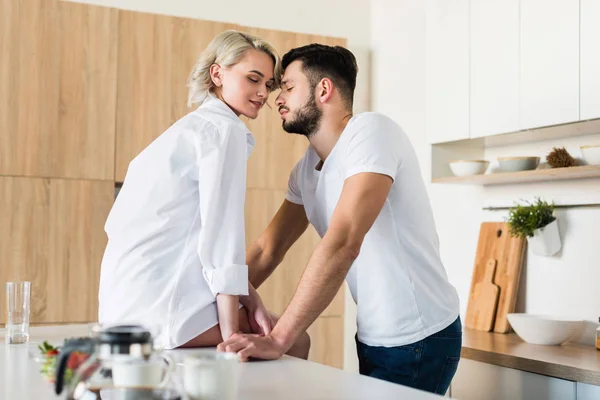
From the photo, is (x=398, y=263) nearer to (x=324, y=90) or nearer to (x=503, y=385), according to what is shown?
(x=324, y=90)

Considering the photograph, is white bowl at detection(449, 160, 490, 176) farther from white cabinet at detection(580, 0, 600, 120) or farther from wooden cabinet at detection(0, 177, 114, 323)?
wooden cabinet at detection(0, 177, 114, 323)

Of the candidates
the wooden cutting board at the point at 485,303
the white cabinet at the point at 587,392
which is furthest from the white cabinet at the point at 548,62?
the white cabinet at the point at 587,392

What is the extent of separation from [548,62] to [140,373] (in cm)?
258

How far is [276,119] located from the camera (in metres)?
4.14

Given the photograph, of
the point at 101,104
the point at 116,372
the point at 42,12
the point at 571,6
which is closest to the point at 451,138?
the point at 571,6

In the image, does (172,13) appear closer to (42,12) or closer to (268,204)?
(42,12)

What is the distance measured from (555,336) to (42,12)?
2.74 meters

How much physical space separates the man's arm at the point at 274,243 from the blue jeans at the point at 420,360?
453 mm

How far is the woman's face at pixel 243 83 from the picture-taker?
2035 millimetres

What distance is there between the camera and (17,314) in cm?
185

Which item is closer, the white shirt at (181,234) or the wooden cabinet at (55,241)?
the white shirt at (181,234)

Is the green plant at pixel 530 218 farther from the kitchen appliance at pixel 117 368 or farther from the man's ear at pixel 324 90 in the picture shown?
the kitchen appliance at pixel 117 368

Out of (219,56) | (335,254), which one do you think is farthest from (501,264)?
(219,56)

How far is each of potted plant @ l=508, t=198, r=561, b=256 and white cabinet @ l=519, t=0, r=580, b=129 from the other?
41 cm
